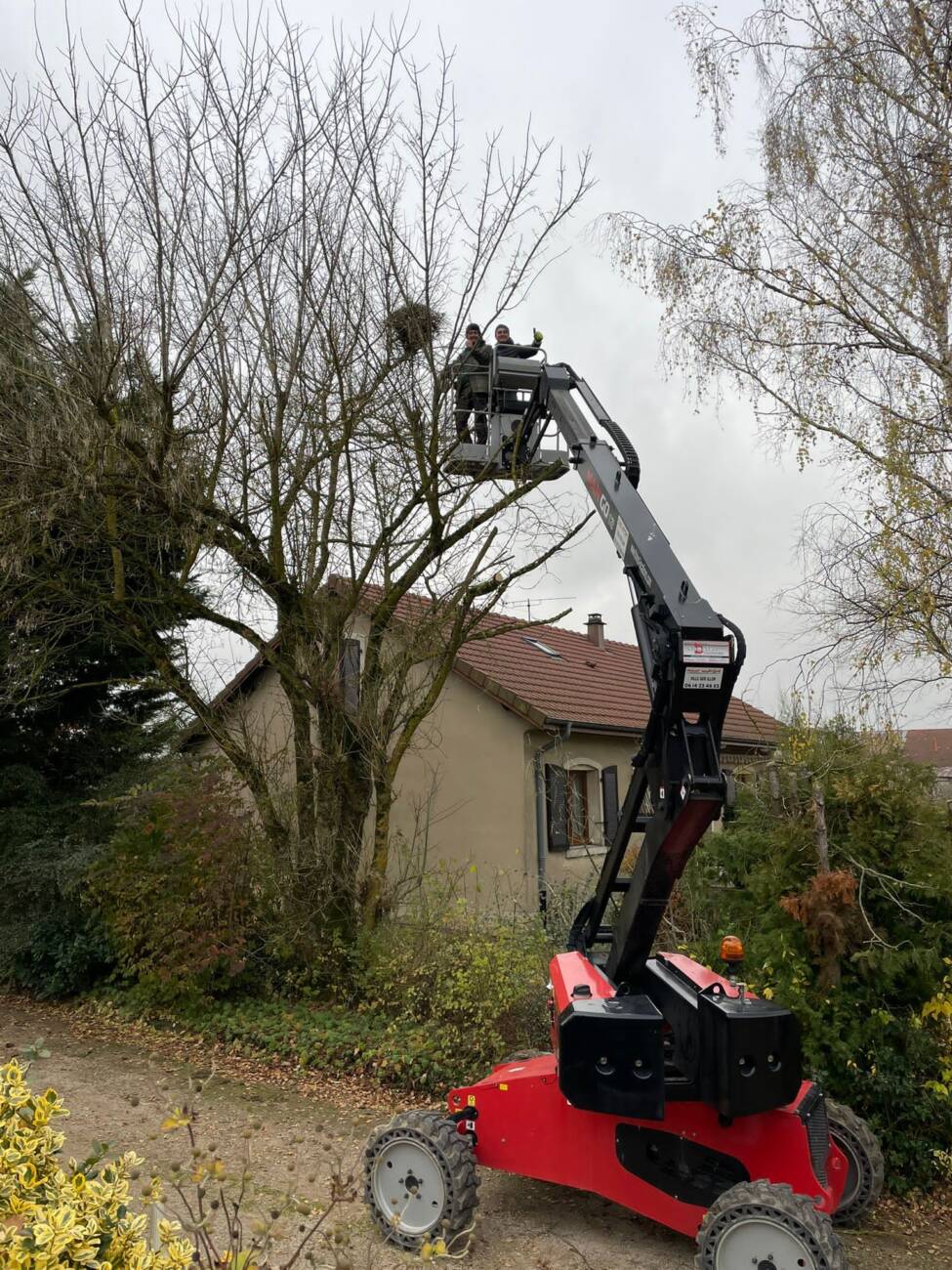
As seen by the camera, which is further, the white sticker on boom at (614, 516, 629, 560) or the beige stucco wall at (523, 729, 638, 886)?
the beige stucco wall at (523, 729, 638, 886)

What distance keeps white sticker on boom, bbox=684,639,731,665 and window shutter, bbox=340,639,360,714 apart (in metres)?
6.42

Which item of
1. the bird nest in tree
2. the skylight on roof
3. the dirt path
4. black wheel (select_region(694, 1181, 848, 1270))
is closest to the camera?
black wheel (select_region(694, 1181, 848, 1270))

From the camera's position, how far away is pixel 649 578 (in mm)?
4871

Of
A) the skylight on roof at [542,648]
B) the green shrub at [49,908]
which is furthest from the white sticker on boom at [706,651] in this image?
the skylight on roof at [542,648]

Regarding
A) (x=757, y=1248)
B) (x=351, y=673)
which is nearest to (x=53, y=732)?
(x=351, y=673)

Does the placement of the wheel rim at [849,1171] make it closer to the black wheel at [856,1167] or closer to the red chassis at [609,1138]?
the black wheel at [856,1167]

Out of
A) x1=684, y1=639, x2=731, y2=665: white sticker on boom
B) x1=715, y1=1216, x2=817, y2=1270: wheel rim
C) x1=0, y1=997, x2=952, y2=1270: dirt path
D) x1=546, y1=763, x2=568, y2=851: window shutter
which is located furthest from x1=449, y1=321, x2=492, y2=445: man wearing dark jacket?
x1=546, y1=763, x2=568, y2=851: window shutter

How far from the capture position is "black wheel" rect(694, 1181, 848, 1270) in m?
4.23

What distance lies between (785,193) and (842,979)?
8.21 meters

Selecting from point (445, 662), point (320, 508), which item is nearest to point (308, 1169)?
point (445, 662)

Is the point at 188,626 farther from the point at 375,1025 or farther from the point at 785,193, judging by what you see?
the point at 785,193

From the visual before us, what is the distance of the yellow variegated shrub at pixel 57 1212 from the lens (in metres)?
2.28

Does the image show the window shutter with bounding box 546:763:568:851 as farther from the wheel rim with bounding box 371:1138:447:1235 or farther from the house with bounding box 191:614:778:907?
the wheel rim with bounding box 371:1138:447:1235

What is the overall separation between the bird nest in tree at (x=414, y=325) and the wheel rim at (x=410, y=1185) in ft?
24.7
